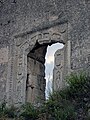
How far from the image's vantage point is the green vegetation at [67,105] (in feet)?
26.2

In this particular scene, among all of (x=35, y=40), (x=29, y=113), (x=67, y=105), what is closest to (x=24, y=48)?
(x=35, y=40)

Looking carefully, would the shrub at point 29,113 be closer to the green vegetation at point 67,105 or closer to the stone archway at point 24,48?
the green vegetation at point 67,105

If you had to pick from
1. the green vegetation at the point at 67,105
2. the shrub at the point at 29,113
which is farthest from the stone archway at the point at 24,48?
the shrub at the point at 29,113

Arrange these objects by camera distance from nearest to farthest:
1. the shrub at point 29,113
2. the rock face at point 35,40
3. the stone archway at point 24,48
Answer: the shrub at point 29,113
the rock face at point 35,40
the stone archway at point 24,48

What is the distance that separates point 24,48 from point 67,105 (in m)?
3.50

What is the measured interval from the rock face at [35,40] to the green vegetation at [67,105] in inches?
36.7

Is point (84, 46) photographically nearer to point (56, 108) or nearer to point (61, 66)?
point (61, 66)

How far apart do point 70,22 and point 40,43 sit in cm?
128

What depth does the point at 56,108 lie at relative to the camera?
331 inches

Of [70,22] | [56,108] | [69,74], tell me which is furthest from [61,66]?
[56,108]

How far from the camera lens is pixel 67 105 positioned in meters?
8.41

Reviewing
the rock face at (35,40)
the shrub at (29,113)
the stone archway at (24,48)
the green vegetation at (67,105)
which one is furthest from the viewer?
the stone archway at (24,48)

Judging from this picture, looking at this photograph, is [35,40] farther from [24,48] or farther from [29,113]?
[29,113]

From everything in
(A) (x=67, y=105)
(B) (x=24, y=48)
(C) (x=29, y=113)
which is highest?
(B) (x=24, y=48)
